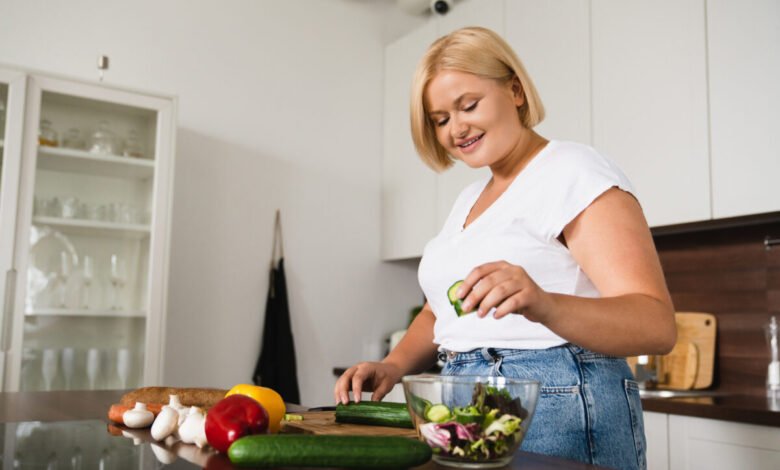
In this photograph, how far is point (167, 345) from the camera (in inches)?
126

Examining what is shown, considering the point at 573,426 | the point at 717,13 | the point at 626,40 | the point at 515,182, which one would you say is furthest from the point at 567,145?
the point at 626,40

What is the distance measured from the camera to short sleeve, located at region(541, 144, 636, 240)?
1.07m

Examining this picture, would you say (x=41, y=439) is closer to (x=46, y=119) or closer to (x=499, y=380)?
(x=499, y=380)

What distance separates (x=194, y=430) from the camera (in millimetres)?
953

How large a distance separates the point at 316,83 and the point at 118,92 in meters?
1.20

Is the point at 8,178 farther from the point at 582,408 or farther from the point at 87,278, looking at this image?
the point at 582,408

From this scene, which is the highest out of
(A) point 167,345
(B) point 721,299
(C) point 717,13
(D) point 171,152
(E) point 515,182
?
(C) point 717,13

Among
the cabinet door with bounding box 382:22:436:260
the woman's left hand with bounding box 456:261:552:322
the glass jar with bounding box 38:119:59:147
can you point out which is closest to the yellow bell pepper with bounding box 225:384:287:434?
the woman's left hand with bounding box 456:261:552:322

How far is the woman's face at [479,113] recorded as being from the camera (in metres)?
1.29

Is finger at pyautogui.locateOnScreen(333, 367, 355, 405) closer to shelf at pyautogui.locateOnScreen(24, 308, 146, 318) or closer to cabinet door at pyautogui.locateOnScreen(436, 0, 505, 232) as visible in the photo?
shelf at pyautogui.locateOnScreen(24, 308, 146, 318)

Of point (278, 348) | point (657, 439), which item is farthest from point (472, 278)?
point (278, 348)

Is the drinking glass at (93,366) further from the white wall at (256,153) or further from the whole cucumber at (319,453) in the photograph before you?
the whole cucumber at (319,453)

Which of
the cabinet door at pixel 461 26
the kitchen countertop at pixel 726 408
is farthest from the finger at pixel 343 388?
the cabinet door at pixel 461 26

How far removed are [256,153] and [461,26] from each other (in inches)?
46.9
